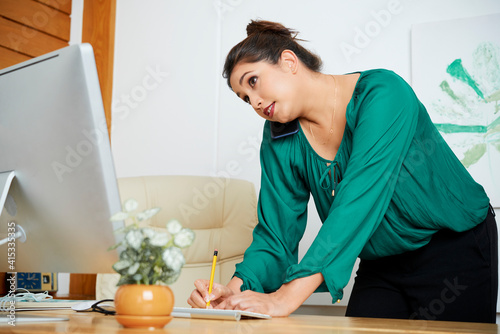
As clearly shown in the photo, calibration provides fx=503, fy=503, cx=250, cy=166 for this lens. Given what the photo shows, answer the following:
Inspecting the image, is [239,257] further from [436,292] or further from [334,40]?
[334,40]

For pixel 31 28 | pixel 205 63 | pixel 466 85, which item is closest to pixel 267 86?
pixel 466 85

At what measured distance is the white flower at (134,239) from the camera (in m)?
0.66

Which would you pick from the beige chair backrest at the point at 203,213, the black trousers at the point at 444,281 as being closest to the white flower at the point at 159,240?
the black trousers at the point at 444,281

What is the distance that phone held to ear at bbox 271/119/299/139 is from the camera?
1541 millimetres

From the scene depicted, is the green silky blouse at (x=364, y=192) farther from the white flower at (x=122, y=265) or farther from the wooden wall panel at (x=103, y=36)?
the wooden wall panel at (x=103, y=36)

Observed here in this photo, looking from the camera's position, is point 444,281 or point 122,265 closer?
point 122,265

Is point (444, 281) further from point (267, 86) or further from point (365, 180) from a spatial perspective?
point (267, 86)

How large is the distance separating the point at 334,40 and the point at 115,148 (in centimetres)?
136

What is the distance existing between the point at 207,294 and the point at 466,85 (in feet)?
4.95

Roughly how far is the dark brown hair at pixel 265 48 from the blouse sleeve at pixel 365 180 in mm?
279

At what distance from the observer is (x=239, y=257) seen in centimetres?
216

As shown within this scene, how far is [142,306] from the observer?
0.67m

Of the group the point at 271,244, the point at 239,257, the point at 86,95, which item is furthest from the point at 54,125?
the point at 239,257

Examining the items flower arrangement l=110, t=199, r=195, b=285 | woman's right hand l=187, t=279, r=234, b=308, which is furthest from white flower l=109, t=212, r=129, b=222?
woman's right hand l=187, t=279, r=234, b=308
